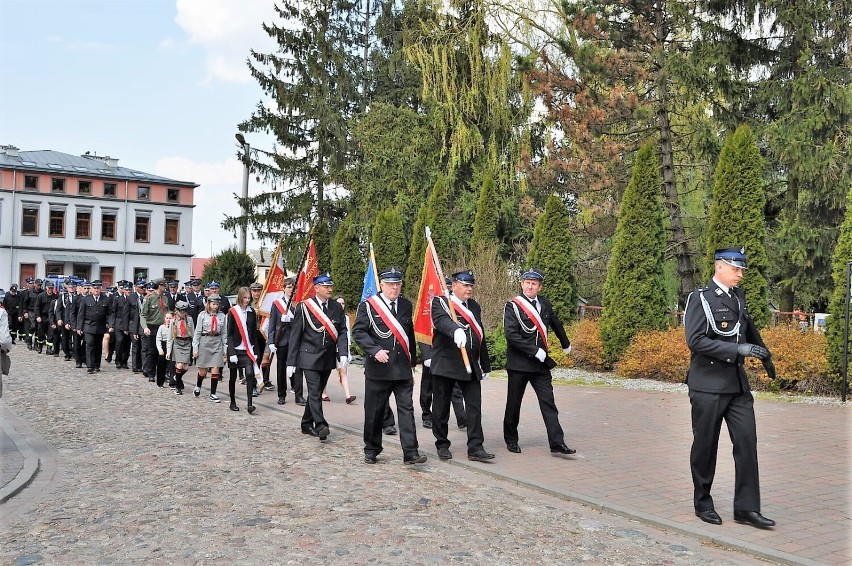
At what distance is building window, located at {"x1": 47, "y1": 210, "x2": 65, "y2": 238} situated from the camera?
61312mm

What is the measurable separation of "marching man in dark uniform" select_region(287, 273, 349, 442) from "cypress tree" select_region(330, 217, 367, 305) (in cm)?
2310

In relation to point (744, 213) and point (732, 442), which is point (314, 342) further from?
point (744, 213)

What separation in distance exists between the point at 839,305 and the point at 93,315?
15.0 meters

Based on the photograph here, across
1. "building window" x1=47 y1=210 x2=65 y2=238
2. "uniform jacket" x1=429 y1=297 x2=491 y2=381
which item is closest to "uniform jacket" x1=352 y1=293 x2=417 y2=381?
"uniform jacket" x1=429 y1=297 x2=491 y2=381

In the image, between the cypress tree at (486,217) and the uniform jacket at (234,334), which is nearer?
the uniform jacket at (234,334)

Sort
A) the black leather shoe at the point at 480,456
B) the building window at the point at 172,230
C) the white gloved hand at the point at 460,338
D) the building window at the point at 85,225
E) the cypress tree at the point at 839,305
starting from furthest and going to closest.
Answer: the building window at the point at 172,230 < the building window at the point at 85,225 < the cypress tree at the point at 839,305 < the black leather shoe at the point at 480,456 < the white gloved hand at the point at 460,338

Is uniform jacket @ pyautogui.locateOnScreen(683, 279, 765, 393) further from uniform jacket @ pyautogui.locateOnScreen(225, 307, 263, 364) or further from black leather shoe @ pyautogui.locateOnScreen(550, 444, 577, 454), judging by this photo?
uniform jacket @ pyautogui.locateOnScreen(225, 307, 263, 364)

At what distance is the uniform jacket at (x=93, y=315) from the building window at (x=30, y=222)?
150ft

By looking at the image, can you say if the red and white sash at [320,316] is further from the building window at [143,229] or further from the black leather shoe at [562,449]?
the building window at [143,229]

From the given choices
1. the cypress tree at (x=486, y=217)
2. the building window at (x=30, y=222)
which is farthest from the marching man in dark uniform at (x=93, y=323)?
the building window at (x=30, y=222)

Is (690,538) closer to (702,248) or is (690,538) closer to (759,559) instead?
(759,559)

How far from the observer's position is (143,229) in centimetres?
6538

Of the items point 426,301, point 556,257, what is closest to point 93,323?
point 556,257

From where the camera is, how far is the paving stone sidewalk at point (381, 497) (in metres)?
5.64
